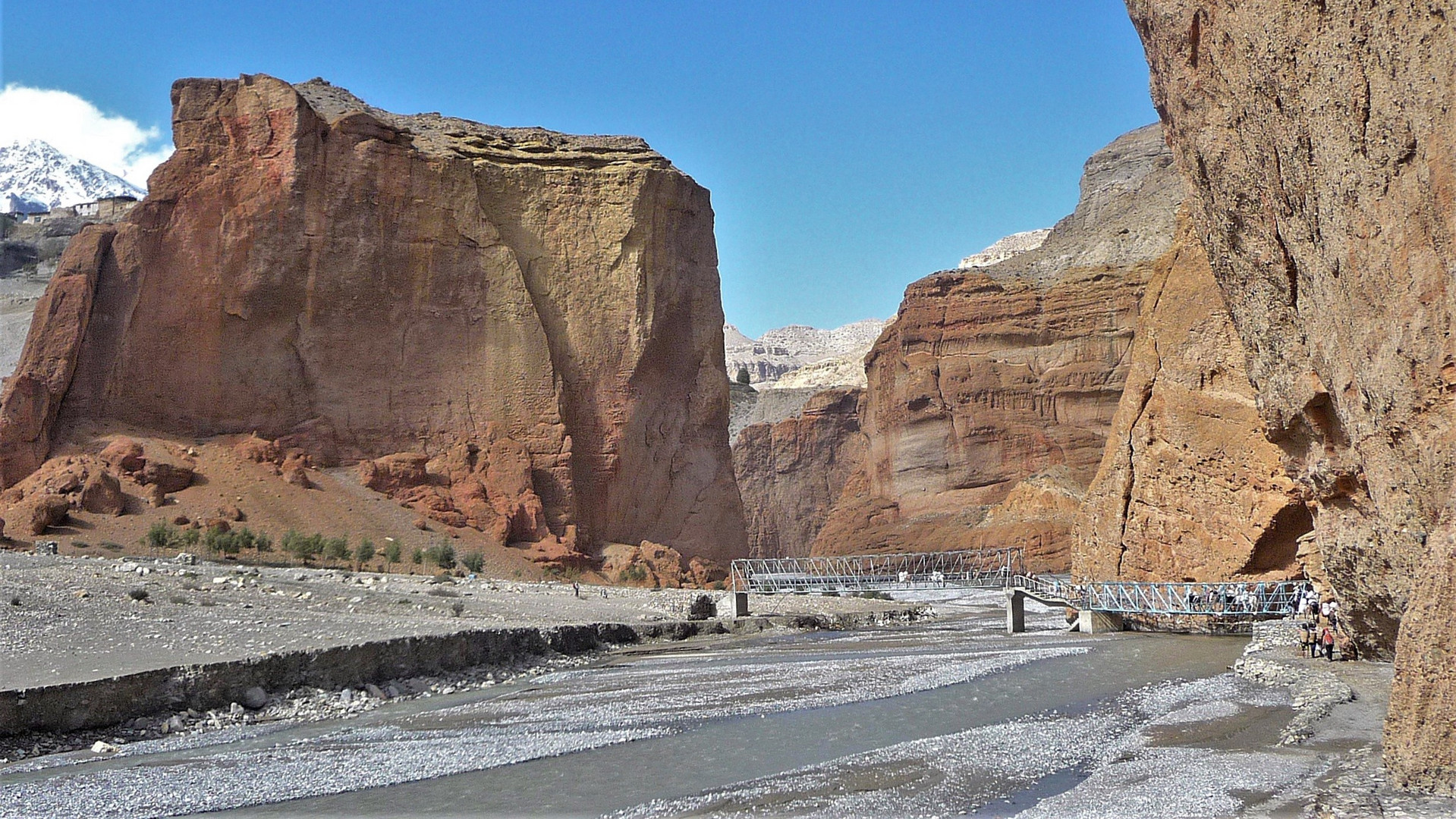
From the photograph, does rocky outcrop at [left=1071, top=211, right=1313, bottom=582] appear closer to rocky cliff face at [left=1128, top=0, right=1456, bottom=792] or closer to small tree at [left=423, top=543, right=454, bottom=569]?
rocky cliff face at [left=1128, top=0, right=1456, bottom=792]

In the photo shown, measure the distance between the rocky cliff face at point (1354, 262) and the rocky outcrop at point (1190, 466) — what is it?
12054mm

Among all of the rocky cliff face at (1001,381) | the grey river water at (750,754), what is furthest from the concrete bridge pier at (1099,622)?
the rocky cliff face at (1001,381)

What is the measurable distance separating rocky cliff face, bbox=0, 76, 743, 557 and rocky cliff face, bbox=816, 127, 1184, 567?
3054 cm

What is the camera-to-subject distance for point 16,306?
6244cm

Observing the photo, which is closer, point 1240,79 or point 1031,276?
point 1240,79

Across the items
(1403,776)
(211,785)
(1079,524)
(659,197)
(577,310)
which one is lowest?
(211,785)

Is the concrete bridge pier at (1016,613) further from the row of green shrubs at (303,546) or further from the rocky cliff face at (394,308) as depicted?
the rocky cliff face at (394,308)

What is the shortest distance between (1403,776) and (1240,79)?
778 cm

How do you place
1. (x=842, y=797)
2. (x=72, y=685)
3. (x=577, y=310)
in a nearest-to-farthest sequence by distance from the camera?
(x=842, y=797), (x=72, y=685), (x=577, y=310)

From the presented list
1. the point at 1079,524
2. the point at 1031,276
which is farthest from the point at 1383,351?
the point at 1031,276

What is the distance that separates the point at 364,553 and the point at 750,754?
2850 cm

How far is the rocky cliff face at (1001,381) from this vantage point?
77.6m

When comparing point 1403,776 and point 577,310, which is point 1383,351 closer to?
point 1403,776

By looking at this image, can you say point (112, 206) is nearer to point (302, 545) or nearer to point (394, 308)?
point (394, 308)
